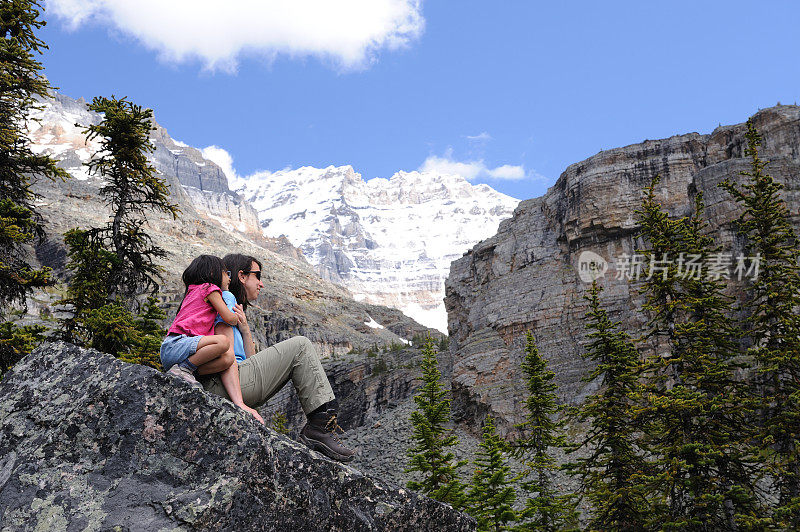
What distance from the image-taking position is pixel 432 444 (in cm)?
2812

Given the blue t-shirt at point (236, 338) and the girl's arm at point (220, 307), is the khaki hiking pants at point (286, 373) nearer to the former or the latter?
the blue t-shirt at point (236, 338)

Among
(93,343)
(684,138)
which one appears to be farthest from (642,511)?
(684,138)

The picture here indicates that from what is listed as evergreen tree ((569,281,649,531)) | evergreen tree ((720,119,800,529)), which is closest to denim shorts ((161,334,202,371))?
evergreen tree ((720,119,800,529))

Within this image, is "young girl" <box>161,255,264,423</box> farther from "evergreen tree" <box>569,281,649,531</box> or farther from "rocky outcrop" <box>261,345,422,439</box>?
"rocky outcrop" <box>261,345,422,439</box>

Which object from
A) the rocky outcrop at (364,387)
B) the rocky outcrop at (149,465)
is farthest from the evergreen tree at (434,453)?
the rocky outcrop at (364,387)

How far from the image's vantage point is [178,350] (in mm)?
5156

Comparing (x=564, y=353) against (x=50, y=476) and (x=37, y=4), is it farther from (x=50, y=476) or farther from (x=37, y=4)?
(x=50, y=476)

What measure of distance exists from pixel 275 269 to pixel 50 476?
193 metres

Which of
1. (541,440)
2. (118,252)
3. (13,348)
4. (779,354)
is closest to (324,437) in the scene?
(13,348)

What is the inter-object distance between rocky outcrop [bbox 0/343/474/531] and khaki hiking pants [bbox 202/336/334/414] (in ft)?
3.14

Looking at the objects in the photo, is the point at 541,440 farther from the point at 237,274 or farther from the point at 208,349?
the point at 208,349

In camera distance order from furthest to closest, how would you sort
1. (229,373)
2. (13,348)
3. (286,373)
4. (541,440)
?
(541,440) < (13,348) < (286,373) < (229,373)

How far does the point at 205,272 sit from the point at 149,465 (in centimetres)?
212

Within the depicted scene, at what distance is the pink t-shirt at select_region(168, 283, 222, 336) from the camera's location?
545 centimetres
